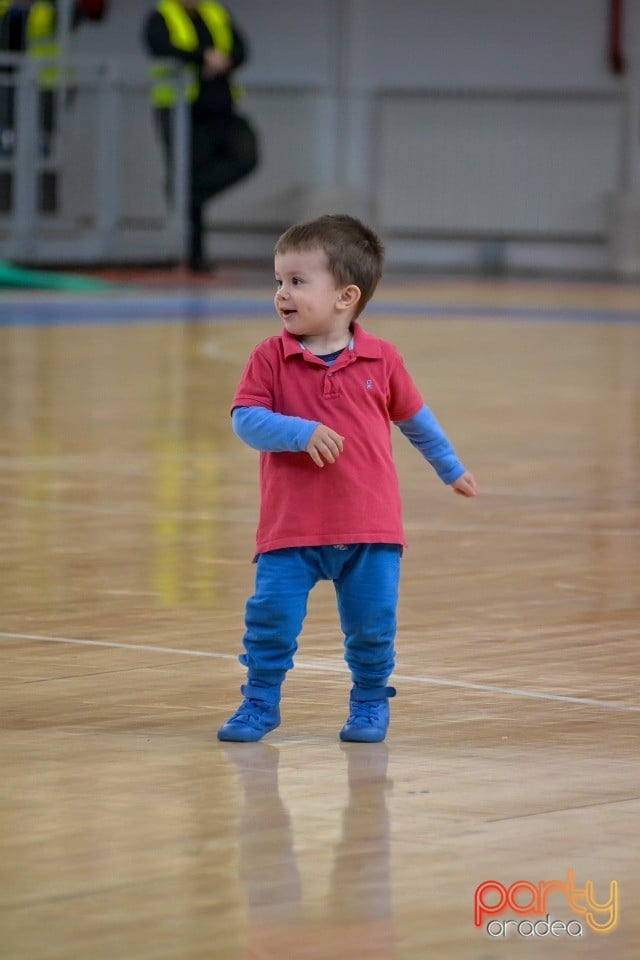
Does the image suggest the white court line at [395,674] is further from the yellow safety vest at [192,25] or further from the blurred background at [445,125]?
the blurred background at [445,125]

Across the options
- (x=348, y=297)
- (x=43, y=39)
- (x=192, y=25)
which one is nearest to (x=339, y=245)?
(x=348, y=297)

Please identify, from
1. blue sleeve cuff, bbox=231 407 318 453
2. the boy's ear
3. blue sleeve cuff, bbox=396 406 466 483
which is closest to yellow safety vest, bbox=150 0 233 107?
blue sleeve cuff, bbox=396 406 466 483

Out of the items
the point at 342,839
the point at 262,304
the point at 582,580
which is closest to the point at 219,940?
the point at 342,839

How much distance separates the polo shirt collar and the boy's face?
2 cm

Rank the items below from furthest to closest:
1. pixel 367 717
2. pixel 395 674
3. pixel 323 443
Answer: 1. pixel 395 674
2. pixel 367 717
3. pixel 323 443

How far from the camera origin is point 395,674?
4.80 m

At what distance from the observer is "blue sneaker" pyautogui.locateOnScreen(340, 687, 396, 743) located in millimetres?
4160

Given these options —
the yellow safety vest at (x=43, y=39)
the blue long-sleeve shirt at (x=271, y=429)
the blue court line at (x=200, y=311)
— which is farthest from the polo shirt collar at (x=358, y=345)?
the yellow safety vest at (x=43, y=39)

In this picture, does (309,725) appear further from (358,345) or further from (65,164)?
(65,164)

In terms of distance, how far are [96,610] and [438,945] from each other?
2.70m

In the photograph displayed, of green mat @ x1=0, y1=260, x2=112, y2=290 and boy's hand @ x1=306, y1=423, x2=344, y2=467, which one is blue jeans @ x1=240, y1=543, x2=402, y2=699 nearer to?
boy's hand @ x1=306, y1=423, x2=344, y2=467

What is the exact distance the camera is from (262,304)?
18.8 m

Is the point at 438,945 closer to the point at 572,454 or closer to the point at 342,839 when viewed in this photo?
the point at 342,839

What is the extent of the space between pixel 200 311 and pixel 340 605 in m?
13.6
